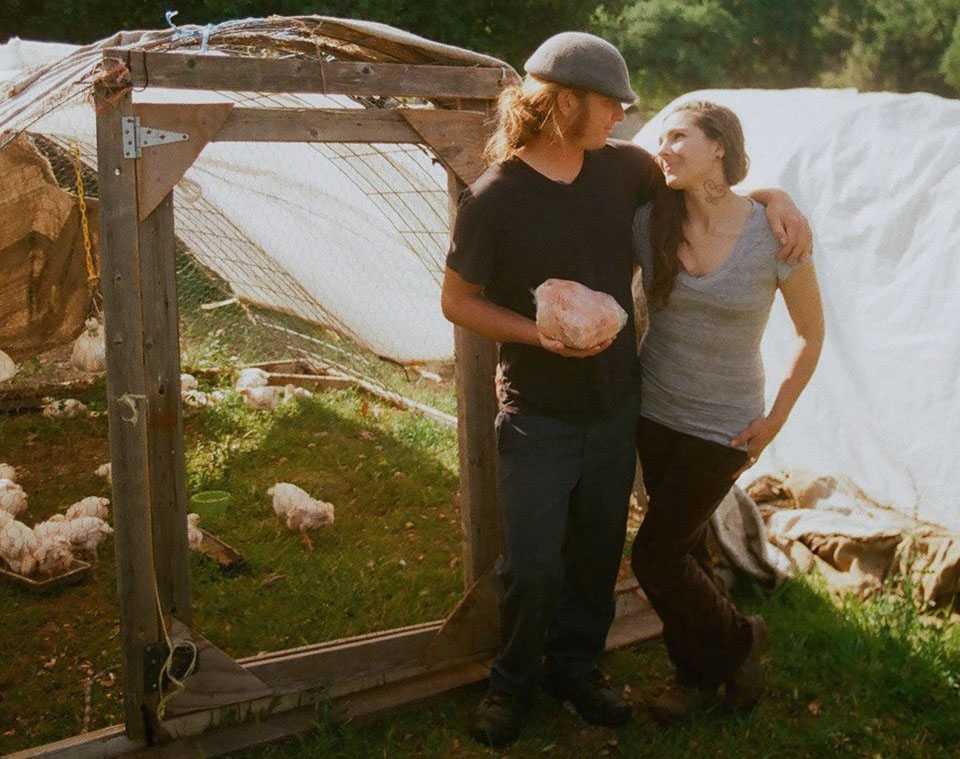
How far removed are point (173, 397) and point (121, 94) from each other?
91 centimetres

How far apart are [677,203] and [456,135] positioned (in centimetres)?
83

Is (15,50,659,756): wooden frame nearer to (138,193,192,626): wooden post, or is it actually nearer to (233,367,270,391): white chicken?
(138,193,192,626): wooden post

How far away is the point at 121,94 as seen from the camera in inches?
121

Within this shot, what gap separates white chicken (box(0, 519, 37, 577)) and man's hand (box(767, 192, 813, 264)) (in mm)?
3448

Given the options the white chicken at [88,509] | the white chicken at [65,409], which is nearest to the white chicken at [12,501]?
the white chicken at [88,509]

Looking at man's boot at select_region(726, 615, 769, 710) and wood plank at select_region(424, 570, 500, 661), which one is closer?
man's boot at select_region(726, 615, 769, 710)

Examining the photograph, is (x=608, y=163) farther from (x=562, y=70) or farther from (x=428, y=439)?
(x=428, y=439)

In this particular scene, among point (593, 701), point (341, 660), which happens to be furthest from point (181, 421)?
point (593, 701)

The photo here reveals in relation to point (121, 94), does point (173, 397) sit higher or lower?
lower

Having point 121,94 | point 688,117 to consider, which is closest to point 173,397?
point 121,94

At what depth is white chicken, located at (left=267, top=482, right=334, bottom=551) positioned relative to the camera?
5.25 m

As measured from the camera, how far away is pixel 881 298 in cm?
530

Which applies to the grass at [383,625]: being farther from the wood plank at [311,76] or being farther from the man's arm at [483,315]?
the wood plank at [311,76]

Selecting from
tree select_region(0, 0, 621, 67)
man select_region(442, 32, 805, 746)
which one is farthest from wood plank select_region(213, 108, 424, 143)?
tree select_region(0, 0, 621, 67)
